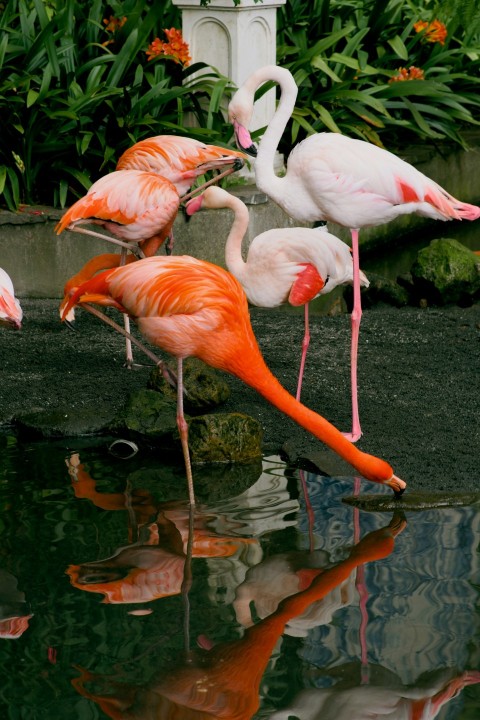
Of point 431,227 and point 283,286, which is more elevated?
point 283,286

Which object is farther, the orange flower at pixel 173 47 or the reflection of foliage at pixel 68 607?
the orange flower at pixel 173 47

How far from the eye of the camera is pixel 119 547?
13.2 feet

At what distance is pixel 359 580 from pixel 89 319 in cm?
369

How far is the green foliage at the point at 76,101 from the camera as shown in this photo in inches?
294

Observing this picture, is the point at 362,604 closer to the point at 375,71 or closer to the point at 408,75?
the point at 375,71

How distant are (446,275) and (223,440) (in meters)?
3.10

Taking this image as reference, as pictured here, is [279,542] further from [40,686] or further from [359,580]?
[40,686]

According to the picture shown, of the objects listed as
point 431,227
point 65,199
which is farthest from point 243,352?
point 431,227

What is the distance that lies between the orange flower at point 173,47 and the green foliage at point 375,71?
3.48 feet

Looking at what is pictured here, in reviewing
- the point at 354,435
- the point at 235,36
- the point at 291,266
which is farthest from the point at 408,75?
the point at 354,435

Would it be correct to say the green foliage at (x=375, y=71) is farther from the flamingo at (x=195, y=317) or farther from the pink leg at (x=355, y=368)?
the flamingo at (x=195, y=317)

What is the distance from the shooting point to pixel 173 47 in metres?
7.58

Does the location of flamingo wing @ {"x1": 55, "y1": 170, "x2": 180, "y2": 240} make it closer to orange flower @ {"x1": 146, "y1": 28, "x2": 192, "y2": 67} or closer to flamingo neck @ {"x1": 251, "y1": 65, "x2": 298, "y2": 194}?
flamingo neck @ {"x1": 251, "y1": 65, "x2": 298, "y2": 194}

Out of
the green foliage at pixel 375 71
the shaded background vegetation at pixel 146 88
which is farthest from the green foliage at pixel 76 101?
the green foliage at pixel 375 71
